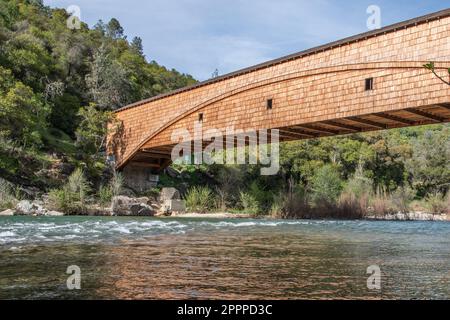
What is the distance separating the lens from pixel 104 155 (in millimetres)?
29016

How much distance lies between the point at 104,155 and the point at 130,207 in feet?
23.0

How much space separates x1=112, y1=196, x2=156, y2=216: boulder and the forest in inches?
46.1

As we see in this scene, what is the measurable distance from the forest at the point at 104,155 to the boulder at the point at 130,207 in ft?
3.84

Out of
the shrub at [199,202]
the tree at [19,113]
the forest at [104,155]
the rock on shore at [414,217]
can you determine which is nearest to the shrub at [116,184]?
the forest at [104,155]

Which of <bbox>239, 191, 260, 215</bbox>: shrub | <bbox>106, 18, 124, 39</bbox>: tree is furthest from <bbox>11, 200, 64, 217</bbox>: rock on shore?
<bbox>106, 18, 124, 39</bbox>: tree

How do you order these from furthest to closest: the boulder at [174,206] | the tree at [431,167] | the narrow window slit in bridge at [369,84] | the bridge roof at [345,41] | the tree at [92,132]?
the tree at [431,167] < the tree at [92,132] < the boulder at [174,206] < the narrow window slit in bridge at [369,84] < the bridge roof at [345,41]

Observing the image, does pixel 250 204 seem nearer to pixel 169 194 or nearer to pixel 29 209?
pixel 169 194

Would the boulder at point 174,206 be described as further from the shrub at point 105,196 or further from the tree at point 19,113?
the tree at point 19,113

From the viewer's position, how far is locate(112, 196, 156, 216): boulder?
889 inches

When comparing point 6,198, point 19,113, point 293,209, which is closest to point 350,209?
point 293,209

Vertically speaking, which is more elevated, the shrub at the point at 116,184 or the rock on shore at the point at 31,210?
the shrub at the point at 116,184

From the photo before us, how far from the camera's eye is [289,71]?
57.0 feet

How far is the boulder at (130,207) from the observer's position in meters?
22.6
